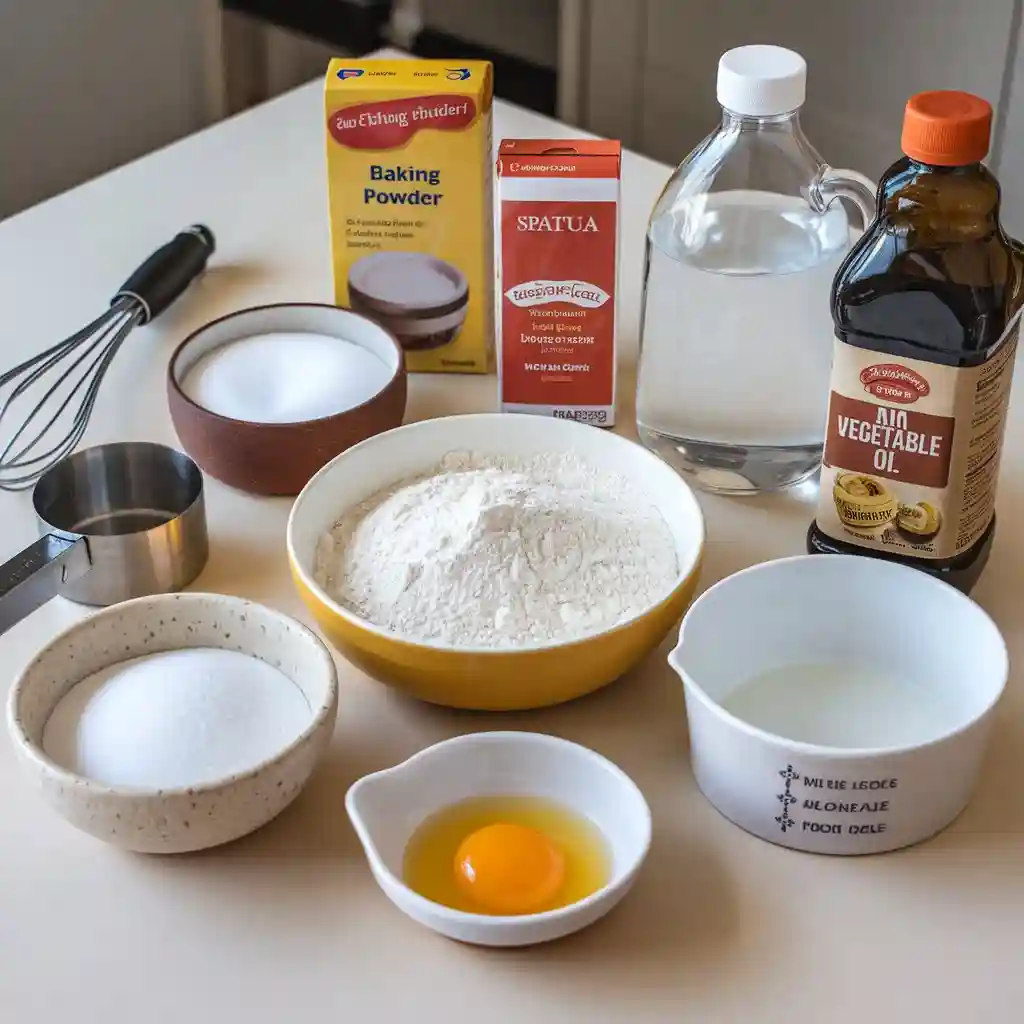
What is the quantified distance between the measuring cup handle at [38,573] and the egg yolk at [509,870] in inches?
11.9

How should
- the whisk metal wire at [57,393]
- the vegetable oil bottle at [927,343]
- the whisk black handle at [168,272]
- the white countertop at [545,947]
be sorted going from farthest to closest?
the whisk black handle at [168,272], the whisk metal wire at [57,393], the vegetable oil bottle at [927,343], the white countertop at [545,947]

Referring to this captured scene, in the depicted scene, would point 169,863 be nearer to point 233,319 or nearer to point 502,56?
point 233,319

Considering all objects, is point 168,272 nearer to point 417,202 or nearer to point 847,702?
point 417,202

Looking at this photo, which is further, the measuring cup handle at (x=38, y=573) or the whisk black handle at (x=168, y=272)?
the whisk black handle at (x=168, y=272)

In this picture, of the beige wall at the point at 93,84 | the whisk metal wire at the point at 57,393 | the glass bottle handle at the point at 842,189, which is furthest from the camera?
the beige wall at the point at 93,84

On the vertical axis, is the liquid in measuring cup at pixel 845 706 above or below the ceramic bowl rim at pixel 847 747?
below

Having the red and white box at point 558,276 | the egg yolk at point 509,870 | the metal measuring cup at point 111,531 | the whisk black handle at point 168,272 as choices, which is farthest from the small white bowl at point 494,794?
the whisk black handle at point 168,272

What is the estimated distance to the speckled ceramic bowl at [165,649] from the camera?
2.14 ft

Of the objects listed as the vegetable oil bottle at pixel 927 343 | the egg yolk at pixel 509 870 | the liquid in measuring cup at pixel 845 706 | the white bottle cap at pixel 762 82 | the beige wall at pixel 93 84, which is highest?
the white bottle cap at pixel 762 82

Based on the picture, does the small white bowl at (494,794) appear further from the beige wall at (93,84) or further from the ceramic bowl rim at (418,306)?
the beige wall at (93,84)

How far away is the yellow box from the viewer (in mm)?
1005

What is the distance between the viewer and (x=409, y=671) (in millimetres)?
750

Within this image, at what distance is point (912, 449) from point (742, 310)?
21 cm

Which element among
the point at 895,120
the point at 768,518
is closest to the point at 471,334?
the point at 768,518
